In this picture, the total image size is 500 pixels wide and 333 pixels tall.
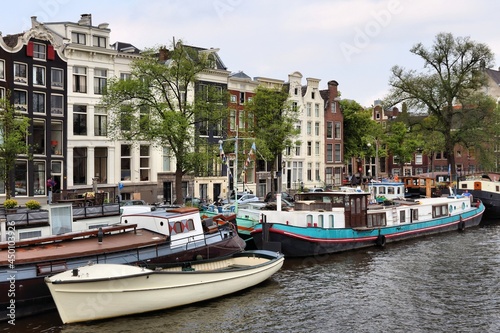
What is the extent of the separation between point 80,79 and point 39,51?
4332mm

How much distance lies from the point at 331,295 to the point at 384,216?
1580cm

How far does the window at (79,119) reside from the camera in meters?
50.0

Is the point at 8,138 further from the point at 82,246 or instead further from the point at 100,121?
the point at 82,246

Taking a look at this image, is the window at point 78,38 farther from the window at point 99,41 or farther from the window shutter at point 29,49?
the window shutter at point 29,49

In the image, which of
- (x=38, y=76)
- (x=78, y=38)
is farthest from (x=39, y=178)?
(x=78, y=38)

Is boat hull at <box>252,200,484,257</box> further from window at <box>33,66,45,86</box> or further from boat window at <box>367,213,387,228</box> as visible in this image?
window at <box>33,66,45,86</box>

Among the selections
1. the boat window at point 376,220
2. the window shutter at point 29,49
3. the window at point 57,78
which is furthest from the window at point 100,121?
the boat window at point 376,220

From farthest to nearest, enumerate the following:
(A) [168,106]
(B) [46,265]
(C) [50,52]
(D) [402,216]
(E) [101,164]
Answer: (E) [101,164]
(C) [50,52]
(A) [168,106]
(D) [402,216]
(B) [46,265]

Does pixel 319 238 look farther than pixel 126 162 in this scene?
No

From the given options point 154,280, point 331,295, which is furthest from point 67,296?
point 331,295

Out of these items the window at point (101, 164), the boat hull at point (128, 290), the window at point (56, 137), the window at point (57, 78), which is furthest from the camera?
the window at point (101, 164)

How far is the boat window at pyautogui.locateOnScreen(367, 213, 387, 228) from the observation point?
1554 inches

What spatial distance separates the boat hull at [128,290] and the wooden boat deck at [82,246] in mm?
1962

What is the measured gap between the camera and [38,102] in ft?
155
